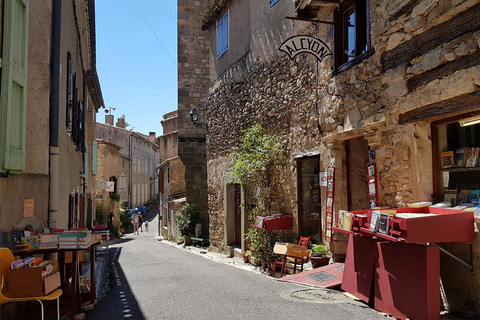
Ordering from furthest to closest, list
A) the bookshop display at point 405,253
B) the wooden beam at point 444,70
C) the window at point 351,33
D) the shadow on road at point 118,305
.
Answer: the window at point 351,33 < the shadow on road at point 118,305 < the wooden beam at point 444,70 < the bookshop display at point 405,253

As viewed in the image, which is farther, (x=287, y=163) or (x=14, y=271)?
(x=287, y=163)

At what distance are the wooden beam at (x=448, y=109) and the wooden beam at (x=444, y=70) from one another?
303 millimetres

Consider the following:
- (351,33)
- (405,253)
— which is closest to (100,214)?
(351,33)

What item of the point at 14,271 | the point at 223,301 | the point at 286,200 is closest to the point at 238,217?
the point at 286,200

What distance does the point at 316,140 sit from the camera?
772 centimetres

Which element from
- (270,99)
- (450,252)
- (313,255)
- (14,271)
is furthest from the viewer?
(270,99)

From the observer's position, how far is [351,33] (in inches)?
271

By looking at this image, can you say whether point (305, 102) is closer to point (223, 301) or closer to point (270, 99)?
point (270, 99)

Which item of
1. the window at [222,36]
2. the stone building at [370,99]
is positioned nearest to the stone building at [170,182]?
the window at [222,36]

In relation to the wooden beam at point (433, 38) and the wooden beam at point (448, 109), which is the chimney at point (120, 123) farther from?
the wooden beam at point (448, 109)

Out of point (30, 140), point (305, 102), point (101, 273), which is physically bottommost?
point (101, 273)

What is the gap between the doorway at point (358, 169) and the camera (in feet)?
23.7

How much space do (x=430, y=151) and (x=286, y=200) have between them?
157 inches

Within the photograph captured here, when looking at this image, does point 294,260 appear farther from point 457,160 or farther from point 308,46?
point 308,46
